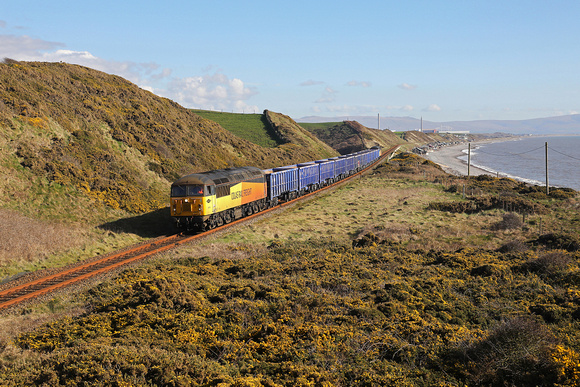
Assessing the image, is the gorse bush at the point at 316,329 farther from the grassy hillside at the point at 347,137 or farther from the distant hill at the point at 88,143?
the grassy hillside at the point at 347,137

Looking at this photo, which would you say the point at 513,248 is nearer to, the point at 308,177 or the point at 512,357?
the point at 512,357

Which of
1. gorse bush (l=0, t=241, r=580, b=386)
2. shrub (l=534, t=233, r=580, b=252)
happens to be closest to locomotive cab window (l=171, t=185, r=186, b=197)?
gorse bush (l=0, t=241, r=580, b=386)

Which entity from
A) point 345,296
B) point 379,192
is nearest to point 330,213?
point 379,192

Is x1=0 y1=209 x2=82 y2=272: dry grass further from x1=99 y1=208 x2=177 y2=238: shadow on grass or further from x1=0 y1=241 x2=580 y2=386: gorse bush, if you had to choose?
x1=0 y1=241 x2=580 y2=386: gorse bush

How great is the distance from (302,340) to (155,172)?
34.5 meters

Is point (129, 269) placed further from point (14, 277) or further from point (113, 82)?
point (113, 82)

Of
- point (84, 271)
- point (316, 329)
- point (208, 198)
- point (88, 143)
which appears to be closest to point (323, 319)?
point (316, 329)

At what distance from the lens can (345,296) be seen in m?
14.8

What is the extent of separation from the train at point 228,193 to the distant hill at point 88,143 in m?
6.94

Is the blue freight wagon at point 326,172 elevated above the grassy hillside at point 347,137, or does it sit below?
below

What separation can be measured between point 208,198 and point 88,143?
56.0 feet

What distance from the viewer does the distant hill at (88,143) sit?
29.1 meters

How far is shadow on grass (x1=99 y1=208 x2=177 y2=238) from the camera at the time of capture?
1123 inches

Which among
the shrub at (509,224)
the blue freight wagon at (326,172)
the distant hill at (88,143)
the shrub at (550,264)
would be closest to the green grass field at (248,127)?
A: the distant hill at (88,143)
